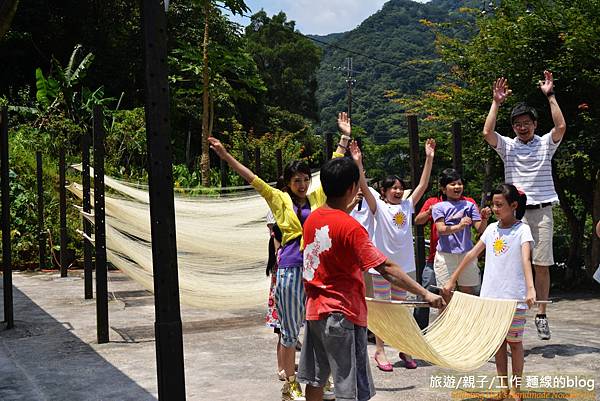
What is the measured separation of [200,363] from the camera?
16.3 ft

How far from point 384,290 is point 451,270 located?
44 centimetres

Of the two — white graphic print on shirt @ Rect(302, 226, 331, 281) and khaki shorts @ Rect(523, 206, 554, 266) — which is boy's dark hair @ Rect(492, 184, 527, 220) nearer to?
khaki shorts @ Rect(523, 206, 554, 266)

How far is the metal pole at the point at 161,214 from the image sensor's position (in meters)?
2.56

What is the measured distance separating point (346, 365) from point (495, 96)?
7.95 ft

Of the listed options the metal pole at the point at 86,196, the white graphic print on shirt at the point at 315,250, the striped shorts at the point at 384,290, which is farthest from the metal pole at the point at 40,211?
the white graphic print on shirt at the point at 315,250

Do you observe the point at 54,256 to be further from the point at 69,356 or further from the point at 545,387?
the point at 545,387

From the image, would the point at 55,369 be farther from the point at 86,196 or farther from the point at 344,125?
the point at 86,196

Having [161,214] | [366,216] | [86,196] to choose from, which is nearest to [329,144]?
[366,216]

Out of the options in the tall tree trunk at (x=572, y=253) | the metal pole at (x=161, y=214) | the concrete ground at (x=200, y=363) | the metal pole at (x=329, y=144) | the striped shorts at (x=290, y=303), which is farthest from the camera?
the tall tree trunk at (x=572, y=253)

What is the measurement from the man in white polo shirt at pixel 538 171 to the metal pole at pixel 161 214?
2.73 meters

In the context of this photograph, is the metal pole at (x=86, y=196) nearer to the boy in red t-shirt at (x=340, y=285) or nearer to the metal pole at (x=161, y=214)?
the boy in red t-shirt at (x=340, y=285)

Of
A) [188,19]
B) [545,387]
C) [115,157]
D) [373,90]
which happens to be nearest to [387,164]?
[188,19]

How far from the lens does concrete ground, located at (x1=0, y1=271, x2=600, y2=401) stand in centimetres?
421

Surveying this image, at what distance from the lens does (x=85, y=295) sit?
8523 mm
